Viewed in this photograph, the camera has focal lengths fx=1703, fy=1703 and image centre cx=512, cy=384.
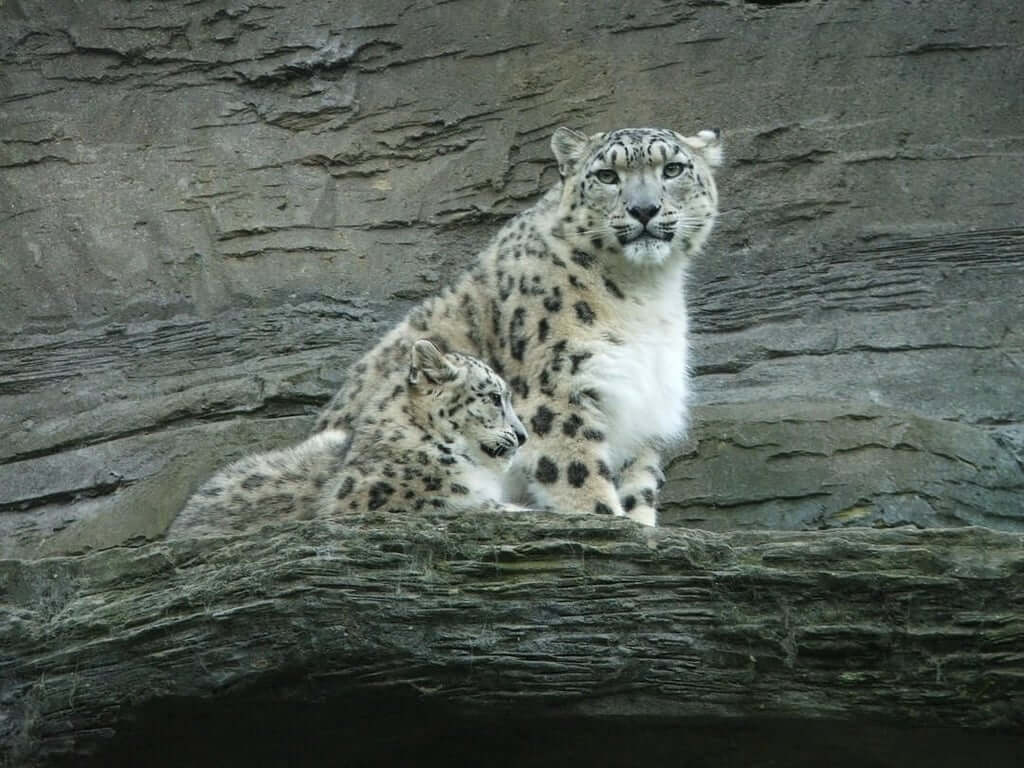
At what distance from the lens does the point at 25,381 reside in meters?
9.95

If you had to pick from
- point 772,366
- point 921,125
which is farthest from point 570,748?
point 921,125

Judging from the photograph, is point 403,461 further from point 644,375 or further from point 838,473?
point 838,473

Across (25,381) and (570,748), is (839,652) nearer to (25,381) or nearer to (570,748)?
(570,748)

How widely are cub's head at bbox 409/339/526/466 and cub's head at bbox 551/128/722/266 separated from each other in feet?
Result: 3.55

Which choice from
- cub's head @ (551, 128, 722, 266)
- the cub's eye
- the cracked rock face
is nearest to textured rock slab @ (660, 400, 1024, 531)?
the cracked rock face

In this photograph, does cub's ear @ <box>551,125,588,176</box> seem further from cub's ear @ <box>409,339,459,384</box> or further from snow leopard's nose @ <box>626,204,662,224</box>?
cub's ear @ <box>409,339,459,384</box>

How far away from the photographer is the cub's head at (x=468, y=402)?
6867 millimetres

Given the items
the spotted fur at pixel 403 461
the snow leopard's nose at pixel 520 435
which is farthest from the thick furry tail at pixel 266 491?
the snow leopard's nose at pixel 520 435

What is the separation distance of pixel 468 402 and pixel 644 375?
1.03 meters

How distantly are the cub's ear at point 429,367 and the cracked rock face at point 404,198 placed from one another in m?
2.45

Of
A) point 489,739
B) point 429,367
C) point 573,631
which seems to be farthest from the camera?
point 429,367

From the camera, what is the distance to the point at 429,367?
7.05 meters

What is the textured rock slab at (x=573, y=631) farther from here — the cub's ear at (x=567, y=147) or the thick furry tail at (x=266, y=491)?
the cub's ear at (x=567, y=147)

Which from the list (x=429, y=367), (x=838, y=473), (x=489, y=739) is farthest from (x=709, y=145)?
(x=489, y=739)
